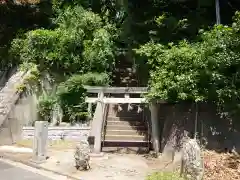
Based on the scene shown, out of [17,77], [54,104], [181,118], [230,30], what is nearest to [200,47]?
[230,30]

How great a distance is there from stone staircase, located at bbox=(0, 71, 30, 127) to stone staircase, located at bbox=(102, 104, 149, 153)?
4.08 m

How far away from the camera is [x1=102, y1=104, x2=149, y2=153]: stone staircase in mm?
13875

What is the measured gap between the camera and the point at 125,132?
14.8 meters

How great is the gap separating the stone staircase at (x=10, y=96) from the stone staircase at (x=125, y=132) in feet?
13.4

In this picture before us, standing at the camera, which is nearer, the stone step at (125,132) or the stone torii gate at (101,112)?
the stone torii gate at (101,112)

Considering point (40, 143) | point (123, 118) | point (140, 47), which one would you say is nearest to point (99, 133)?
point (40, 143)

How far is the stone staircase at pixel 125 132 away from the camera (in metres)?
13.9

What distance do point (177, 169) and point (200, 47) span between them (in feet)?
13.2

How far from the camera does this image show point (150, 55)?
12914mm

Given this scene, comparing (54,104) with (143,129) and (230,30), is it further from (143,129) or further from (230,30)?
(230,30)

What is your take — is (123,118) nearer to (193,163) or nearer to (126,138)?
(126,138)

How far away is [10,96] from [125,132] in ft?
17.4

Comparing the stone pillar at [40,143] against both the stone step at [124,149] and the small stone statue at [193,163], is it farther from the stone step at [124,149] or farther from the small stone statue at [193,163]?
the small stone statue at [193,163]

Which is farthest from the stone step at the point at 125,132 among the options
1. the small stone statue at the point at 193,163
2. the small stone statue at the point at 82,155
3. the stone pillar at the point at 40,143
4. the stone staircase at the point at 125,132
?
the small stone statue at the point at 193,163
